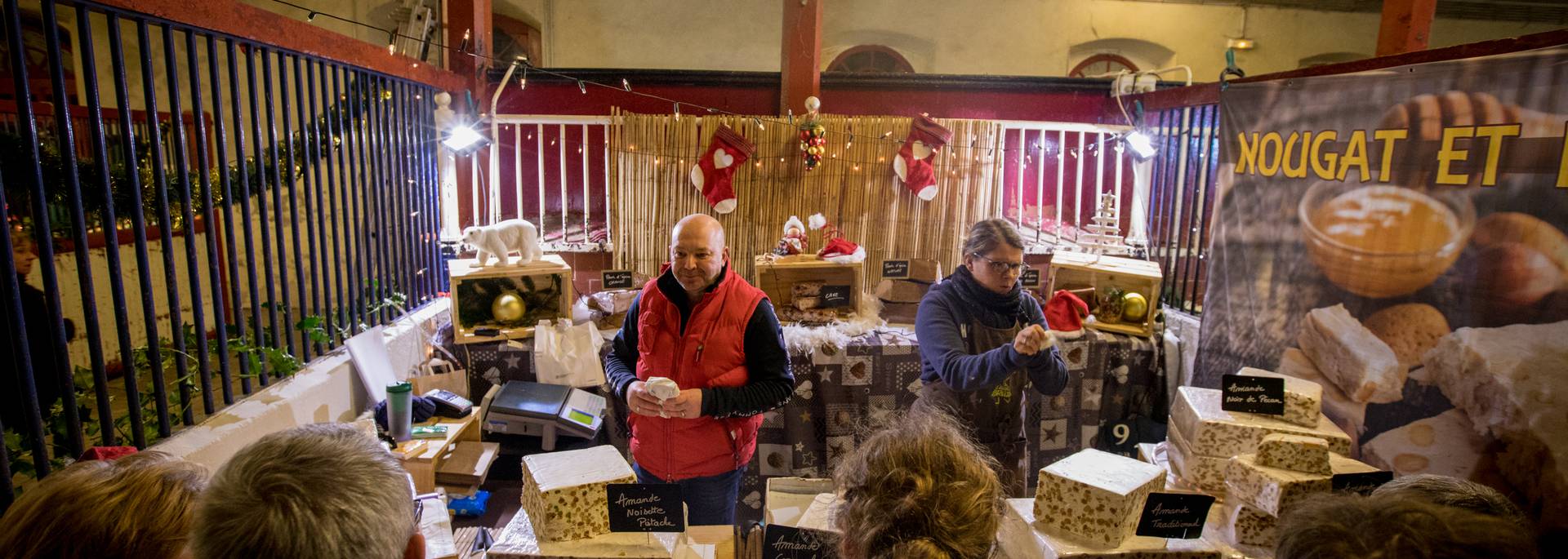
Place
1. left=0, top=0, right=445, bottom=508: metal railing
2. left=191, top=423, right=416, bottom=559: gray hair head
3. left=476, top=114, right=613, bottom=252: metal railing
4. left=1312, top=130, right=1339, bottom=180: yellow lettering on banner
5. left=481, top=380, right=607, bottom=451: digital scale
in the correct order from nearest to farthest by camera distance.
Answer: left=191, top=423, right=416, bottom=559: gray hair head
left=0, top=0, right=445, bottom=508: metal railing
left=1312, top=130, right=1339, bottom=180: yellow lettering on banner
left=481, top=380, right=607, bottom=451: digital scale
left=476, top=114, right=613, bottom=252: metal railing

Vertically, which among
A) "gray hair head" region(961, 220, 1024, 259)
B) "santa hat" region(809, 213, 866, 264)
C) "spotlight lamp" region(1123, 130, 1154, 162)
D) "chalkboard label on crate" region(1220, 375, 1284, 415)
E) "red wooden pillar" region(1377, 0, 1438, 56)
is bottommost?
"chalkboard label on crate" region(1220, 375, 1284, 415)

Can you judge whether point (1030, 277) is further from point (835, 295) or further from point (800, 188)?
point (800, 188)

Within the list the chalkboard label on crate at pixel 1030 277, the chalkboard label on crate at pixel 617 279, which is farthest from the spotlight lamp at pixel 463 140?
the chalkboard label on crate at pixel 1030 277

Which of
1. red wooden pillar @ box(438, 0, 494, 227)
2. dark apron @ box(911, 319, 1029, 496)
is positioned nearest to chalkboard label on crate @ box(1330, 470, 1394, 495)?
dark apron @ box(911, 319, 1029, 496)

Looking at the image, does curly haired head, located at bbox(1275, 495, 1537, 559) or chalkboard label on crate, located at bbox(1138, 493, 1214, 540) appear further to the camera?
chalkboard label on crate, located at bbox(1138, 493, 1214, 540)

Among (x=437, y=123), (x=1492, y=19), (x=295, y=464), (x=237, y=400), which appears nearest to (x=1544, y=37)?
(x=295, y=464)

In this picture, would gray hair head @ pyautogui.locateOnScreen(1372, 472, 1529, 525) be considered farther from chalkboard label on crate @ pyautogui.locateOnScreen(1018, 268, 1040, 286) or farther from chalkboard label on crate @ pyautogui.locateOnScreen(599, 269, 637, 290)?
chalkboard label on crate @ pyautogui.locateOnScreen(599, 269, 637, 290)

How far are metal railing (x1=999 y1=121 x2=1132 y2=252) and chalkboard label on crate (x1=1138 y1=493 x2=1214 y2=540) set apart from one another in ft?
10.8

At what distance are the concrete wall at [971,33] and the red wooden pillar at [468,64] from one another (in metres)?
3.30

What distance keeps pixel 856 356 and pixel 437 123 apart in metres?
2.49

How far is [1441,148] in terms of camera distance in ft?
8.61

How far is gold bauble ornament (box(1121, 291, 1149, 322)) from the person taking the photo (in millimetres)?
3988

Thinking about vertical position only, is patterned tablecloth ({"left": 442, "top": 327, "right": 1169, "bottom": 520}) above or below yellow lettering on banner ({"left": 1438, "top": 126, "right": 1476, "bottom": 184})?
below

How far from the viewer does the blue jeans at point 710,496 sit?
8.14 ft
